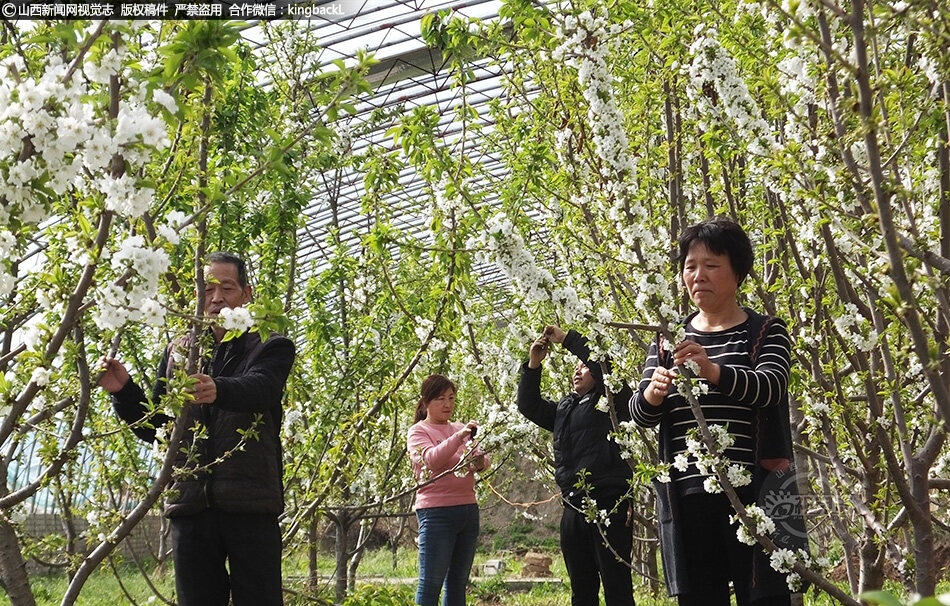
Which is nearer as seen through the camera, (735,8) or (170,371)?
(170,371)

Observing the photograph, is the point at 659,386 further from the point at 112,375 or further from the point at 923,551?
the point at 112,375

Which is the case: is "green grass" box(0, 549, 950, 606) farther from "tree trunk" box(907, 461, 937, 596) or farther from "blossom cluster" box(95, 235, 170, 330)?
"blossom cluster" box(95, 235, 170, 330)

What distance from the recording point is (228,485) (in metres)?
3.68

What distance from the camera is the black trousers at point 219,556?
370 cm

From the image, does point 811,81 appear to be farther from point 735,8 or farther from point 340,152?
point 340,152

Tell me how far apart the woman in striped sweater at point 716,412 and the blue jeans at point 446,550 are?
9.77ft

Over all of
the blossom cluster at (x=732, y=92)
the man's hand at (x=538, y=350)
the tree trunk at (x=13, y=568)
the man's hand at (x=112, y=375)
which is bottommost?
the tree trunk at (x=13, y=568)

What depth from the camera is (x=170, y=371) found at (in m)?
3.86

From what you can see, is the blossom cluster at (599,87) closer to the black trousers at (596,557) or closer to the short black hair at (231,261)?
the short black hair at (231,261)

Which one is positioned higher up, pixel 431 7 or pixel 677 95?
pixel 431 7

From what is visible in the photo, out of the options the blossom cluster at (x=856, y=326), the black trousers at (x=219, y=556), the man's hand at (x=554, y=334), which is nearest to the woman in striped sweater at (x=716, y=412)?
the man's hand at (x=554, y=334)

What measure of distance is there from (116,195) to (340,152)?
156 inches

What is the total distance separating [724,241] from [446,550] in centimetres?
349

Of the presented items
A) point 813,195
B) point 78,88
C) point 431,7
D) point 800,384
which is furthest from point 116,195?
point 431,7
